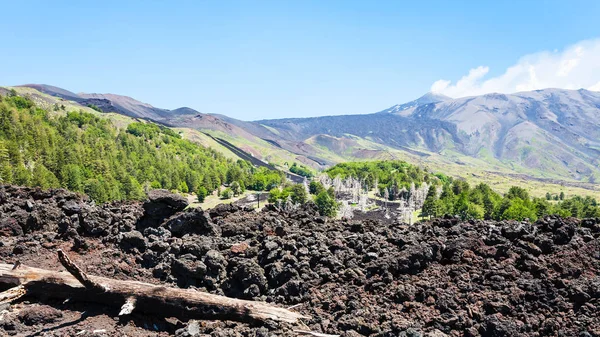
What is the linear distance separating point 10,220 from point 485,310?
17.2 m

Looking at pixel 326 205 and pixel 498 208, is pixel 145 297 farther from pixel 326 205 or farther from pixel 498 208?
pixel 498 208

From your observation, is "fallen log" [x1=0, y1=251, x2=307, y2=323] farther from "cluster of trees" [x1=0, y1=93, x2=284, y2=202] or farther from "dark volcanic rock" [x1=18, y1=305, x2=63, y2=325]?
"cluster of trees" [x1=0, y1=93, x2=284, y2=202]

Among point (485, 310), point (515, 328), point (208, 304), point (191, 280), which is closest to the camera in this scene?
point (515, 328)

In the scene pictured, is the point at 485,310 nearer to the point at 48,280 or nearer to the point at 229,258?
the point at 229,258

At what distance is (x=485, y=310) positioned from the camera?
33.4ft

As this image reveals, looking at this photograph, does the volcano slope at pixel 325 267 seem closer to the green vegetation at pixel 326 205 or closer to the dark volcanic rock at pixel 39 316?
the dark volcanic rock at pixel 39 316

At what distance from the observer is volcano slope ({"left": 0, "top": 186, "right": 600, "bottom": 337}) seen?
33.0ft

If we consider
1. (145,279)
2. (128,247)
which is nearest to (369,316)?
(145,279)

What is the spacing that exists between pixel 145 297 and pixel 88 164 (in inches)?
5039

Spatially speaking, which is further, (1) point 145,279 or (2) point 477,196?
(2) point 477,196

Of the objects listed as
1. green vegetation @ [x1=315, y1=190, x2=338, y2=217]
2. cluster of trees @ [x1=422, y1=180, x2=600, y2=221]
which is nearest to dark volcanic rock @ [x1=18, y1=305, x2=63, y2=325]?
cluster of trees @ [x1=422, y1=180, x2=600, y2=221]

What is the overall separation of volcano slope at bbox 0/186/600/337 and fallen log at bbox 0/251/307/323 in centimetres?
25

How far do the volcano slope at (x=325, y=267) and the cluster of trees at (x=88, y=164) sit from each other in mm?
87077

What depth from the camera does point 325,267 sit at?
12523 millimetres
